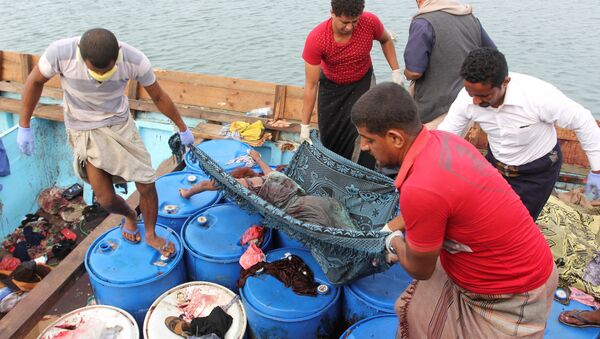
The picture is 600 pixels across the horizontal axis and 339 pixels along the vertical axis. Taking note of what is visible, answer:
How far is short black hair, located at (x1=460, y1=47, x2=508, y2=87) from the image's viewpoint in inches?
88.0

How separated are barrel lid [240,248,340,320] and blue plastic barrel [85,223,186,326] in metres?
0.51

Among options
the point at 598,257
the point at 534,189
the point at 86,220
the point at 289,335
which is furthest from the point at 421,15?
the point at 86,220

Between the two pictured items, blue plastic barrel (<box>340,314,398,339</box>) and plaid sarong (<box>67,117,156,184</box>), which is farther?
plaid sarong (<box>67,117,156,184</box>)

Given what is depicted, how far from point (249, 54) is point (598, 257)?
7561 millimetres

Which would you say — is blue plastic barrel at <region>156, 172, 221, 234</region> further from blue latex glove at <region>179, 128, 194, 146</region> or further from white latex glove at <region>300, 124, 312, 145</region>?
white latex glove at <region>300, 124, 312, 145</region>

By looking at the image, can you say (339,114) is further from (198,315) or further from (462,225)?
→ (462,225)

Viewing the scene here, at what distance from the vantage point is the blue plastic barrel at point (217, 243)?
9.81 feet

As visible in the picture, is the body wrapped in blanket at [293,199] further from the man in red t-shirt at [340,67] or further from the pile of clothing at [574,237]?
the pile of clothing at [574,237]

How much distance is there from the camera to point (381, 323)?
256 cm

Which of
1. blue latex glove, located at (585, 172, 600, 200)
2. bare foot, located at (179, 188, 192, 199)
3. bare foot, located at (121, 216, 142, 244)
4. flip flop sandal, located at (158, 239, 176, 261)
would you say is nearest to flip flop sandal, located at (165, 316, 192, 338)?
flip flop sandal, located at (158, 239, 176, 261)

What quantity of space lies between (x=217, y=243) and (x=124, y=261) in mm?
572

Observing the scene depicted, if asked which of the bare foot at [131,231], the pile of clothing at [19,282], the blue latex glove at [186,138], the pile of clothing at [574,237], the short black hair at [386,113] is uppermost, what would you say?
the short black hair at [386,113]

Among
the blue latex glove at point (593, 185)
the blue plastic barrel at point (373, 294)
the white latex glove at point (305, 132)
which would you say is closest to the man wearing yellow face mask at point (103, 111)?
the white latex glove at point (305, 132)

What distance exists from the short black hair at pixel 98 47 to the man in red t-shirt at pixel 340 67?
142cm
